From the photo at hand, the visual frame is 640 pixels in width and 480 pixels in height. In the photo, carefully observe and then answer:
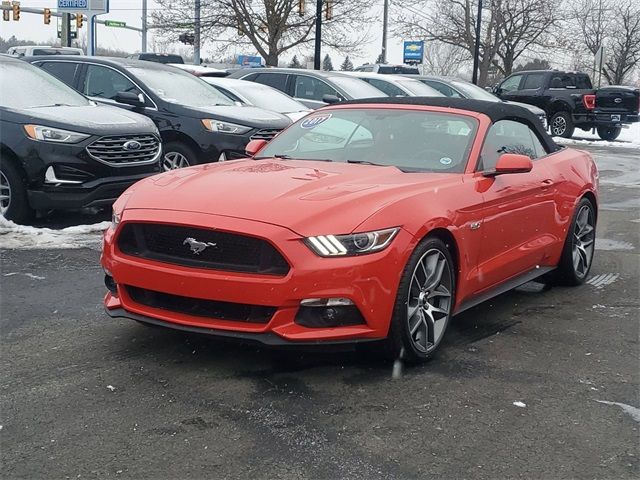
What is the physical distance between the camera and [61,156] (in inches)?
306

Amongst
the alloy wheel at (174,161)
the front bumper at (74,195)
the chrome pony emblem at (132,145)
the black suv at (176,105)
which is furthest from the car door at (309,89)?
the front bumper at (74,195)

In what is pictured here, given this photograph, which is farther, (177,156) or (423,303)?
(177,156)

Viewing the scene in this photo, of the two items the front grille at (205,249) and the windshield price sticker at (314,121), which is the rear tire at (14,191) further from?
the front grille at (205,249)

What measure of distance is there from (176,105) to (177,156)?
65 centimetres

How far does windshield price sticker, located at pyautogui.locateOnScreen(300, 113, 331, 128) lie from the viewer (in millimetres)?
5887

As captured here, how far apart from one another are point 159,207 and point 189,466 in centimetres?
157

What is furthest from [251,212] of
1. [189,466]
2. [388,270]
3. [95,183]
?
[95,183]

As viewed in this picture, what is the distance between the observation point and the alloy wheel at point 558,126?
81.1 feet

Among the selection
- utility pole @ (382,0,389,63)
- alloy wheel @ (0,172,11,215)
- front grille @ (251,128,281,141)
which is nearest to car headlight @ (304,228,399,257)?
alloy wheel @ (0,172,11,215)

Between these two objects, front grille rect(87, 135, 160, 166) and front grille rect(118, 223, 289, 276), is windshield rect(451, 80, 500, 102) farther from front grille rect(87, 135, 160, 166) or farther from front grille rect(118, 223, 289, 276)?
front grille rect(118, 223, 289, 276)

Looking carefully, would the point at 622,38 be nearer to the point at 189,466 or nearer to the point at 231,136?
the point at 231,136

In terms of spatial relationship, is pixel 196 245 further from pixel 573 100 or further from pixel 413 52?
pixel 413 52

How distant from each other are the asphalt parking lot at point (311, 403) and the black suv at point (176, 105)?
4.68m

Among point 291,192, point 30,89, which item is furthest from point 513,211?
point 30,89
